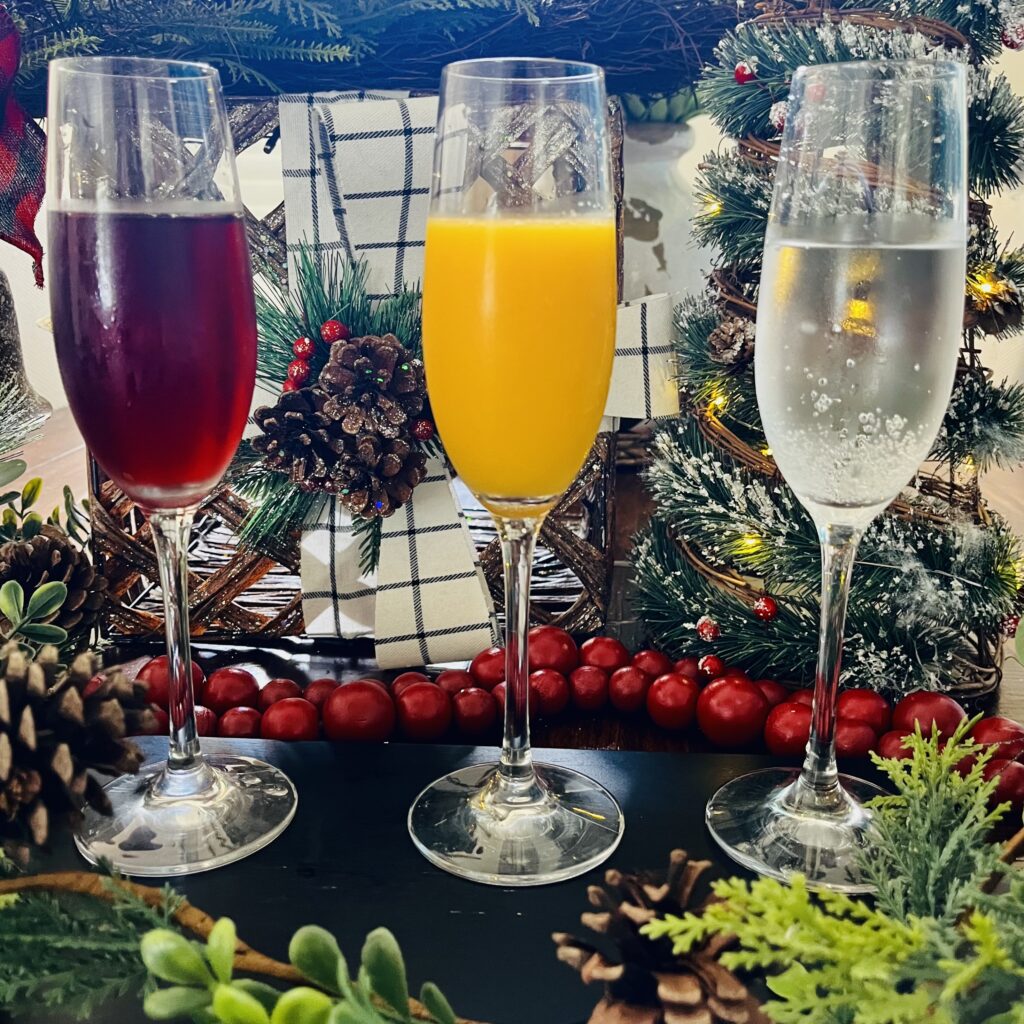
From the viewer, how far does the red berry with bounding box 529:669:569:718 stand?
870 mm

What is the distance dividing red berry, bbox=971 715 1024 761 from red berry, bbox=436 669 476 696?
15.2 inches

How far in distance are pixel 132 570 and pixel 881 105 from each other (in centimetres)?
76

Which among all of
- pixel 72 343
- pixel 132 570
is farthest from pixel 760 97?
pixel 132 570

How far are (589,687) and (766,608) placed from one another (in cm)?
16

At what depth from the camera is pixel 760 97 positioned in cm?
84

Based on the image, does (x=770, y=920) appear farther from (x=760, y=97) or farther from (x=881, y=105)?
(x=760, y=97)

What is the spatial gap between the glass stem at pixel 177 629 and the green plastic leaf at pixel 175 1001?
1.04 ft

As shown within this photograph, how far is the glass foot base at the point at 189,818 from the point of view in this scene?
2.02 feet

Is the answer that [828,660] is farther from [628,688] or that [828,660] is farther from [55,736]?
[55,736]

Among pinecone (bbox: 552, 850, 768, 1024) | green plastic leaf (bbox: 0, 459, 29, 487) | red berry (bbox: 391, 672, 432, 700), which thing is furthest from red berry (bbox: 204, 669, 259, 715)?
pinecone (bbox: 552, 850, 768, 1024)

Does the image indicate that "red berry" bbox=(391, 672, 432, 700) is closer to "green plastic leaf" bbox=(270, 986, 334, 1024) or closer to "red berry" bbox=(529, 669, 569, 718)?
"red berry" bbox=(529, 669, 569, 718)

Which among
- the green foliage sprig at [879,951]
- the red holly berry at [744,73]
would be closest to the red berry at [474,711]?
the green foliage sprig at [879,951]

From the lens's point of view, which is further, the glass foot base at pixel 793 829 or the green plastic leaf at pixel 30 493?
the green plastic leaf at pixel 30 493

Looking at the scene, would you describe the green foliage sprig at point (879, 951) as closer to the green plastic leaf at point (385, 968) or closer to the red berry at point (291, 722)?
the green plastic leaf at point (385, 968)
